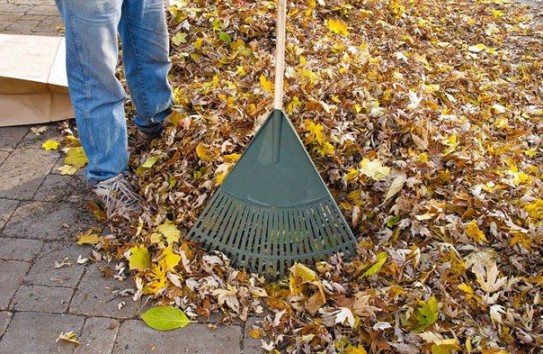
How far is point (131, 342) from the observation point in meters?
1.92

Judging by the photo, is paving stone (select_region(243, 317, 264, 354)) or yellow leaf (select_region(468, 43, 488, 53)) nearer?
paving stone (select_region(243, 317, 264, 354))

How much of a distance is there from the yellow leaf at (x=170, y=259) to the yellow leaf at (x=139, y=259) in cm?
8

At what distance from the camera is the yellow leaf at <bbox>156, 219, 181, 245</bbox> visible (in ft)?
7.39

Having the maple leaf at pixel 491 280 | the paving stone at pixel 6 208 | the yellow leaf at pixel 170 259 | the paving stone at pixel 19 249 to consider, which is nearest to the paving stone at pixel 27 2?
the paving stone at pixel 6 208

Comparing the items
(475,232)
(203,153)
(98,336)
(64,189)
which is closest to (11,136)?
(64,189)

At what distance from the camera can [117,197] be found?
2461mm

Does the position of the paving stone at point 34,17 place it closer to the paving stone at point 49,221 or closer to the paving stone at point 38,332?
the paving stone at point 49,221

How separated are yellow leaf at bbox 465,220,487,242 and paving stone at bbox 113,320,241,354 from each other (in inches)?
39.3

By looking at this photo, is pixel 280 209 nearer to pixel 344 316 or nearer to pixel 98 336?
pixel 344 316

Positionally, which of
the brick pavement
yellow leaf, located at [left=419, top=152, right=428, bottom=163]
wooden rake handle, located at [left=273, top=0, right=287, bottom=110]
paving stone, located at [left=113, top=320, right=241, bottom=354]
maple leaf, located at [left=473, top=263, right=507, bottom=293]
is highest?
wooden rake handle, located at [left=273, top=0, right=287, bottom=110]

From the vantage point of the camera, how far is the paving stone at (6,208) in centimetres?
245

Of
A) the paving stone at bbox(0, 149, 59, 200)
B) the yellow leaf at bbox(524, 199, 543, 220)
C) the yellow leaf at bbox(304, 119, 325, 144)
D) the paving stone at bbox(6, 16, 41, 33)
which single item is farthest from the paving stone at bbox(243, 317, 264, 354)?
the paving stone at bbox(6, 16, 41, 33)

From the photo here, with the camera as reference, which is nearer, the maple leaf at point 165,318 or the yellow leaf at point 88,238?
the maple leaf at point 165,318

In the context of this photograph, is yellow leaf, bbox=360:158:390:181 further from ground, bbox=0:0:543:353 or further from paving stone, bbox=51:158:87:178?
paving stone, bbox=51:158:87:178
